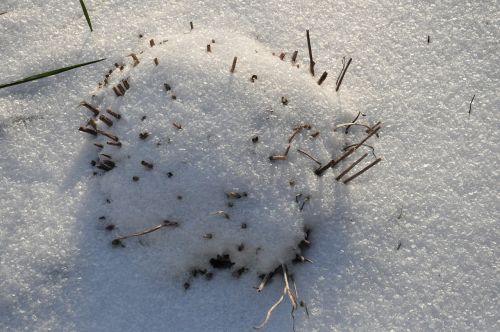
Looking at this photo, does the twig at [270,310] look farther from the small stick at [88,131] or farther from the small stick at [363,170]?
the small stick at [88,131]

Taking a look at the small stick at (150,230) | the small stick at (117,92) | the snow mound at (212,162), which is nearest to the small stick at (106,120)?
the snow mound at (212,162)

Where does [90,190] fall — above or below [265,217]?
below

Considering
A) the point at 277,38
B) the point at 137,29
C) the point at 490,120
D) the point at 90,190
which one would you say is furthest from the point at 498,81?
the point at 90,190

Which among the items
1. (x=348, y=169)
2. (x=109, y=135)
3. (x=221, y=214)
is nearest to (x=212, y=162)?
(x=221, y=214)

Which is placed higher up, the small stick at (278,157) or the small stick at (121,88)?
the small stick at (278,157)

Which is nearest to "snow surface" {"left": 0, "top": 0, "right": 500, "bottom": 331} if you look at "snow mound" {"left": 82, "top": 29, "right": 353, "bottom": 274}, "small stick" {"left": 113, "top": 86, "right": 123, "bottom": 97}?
"snow mound" {"left": 82, "top": 29, "right": 353, "bottom": 274}

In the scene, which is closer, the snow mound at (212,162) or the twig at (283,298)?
the twig at (283,298)

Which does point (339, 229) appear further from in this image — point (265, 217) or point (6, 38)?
point (6, 38)
